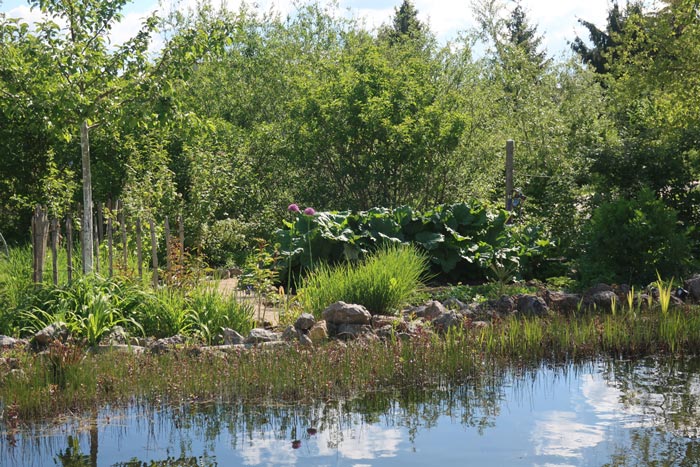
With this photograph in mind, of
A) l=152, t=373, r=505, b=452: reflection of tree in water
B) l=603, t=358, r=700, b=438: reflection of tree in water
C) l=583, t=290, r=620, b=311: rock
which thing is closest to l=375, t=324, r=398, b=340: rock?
l=152, t=373, r=505, b=452: reflection of tree in water

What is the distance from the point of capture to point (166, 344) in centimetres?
742

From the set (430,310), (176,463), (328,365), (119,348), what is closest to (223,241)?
(430,310)

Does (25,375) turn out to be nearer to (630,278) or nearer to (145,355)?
(145,355)

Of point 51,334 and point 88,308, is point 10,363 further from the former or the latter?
point 88,308

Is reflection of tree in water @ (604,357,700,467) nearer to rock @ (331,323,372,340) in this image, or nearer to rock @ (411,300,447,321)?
rock @ (411,300,447,321)

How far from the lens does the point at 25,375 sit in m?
6.33

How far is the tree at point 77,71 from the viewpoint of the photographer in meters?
8.84

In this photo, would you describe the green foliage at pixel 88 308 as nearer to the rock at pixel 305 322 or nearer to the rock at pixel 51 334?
the rock at pixel 51 334

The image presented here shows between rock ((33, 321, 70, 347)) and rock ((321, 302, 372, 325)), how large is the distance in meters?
2.35

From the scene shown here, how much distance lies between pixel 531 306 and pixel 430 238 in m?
2.87

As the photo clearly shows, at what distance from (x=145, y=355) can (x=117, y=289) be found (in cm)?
166

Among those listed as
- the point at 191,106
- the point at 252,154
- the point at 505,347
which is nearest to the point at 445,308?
the point at 505,347

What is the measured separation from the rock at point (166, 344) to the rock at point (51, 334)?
2.50ft

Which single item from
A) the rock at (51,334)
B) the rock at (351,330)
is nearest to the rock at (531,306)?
the rock at (351,330)
